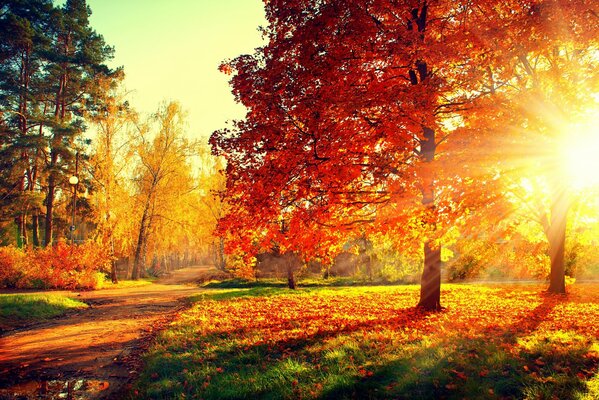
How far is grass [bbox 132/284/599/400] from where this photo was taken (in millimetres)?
4770

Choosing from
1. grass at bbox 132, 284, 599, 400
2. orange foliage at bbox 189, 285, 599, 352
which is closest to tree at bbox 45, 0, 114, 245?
orange foliage at bbox 189, 285, 599, 352

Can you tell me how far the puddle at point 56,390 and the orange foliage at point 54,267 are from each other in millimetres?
18346

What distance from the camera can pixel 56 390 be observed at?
19.3ft

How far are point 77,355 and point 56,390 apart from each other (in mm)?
2367

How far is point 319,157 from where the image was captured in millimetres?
8461

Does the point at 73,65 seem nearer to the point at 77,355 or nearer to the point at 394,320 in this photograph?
the point at 77,355

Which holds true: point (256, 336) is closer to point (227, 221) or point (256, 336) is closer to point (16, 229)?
point (227, 221)

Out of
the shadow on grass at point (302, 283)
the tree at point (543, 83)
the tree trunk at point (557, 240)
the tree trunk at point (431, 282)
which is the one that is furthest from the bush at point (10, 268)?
the tree trunk at point (557, 240)

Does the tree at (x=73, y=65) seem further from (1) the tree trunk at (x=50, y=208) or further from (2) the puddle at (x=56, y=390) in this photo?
(2) the puddle at (x=56, y=390)

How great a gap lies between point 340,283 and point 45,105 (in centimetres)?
3277

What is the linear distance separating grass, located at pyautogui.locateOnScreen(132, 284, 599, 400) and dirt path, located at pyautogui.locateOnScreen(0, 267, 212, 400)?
662mm

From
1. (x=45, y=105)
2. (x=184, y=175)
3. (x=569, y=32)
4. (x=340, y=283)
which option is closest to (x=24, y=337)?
(x=569, y=32)

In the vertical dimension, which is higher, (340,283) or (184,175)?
(184,175)

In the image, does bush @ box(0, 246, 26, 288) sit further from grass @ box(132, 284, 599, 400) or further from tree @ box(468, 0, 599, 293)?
tree @ box(468, 0, 599, 293)
